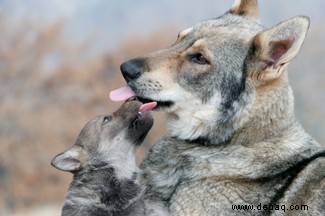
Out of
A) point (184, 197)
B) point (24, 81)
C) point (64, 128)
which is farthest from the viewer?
point (24, 81)

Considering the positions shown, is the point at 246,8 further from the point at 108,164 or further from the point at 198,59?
the point at 108,164

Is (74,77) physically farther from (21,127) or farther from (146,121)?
(146,121)

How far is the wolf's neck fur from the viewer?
618 centimetres

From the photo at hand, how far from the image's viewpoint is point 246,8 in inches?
277

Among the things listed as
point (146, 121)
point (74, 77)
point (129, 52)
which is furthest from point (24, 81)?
point (146, 121)

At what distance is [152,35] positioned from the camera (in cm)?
3294

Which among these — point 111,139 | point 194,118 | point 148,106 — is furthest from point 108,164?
point 194,118

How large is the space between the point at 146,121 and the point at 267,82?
159 centimetres

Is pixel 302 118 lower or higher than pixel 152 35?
lower

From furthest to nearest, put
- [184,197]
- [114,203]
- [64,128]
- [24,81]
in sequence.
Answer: [24,81], [64,128], [114,203], [184,197]

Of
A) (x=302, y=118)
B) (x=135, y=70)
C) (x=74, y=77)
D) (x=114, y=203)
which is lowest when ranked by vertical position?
(x=302, y=118)

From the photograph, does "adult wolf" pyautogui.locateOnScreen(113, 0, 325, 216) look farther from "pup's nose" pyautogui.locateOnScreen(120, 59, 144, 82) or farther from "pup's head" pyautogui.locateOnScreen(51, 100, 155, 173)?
"pup's head" pyautogui.locateOnScreen(51, 100, 155, 173)

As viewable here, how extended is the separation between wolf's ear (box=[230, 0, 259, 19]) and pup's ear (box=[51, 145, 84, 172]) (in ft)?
7.46

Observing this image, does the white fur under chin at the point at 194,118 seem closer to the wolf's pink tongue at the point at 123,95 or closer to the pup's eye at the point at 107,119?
the wolf's pink tongue at the point at 123,95
